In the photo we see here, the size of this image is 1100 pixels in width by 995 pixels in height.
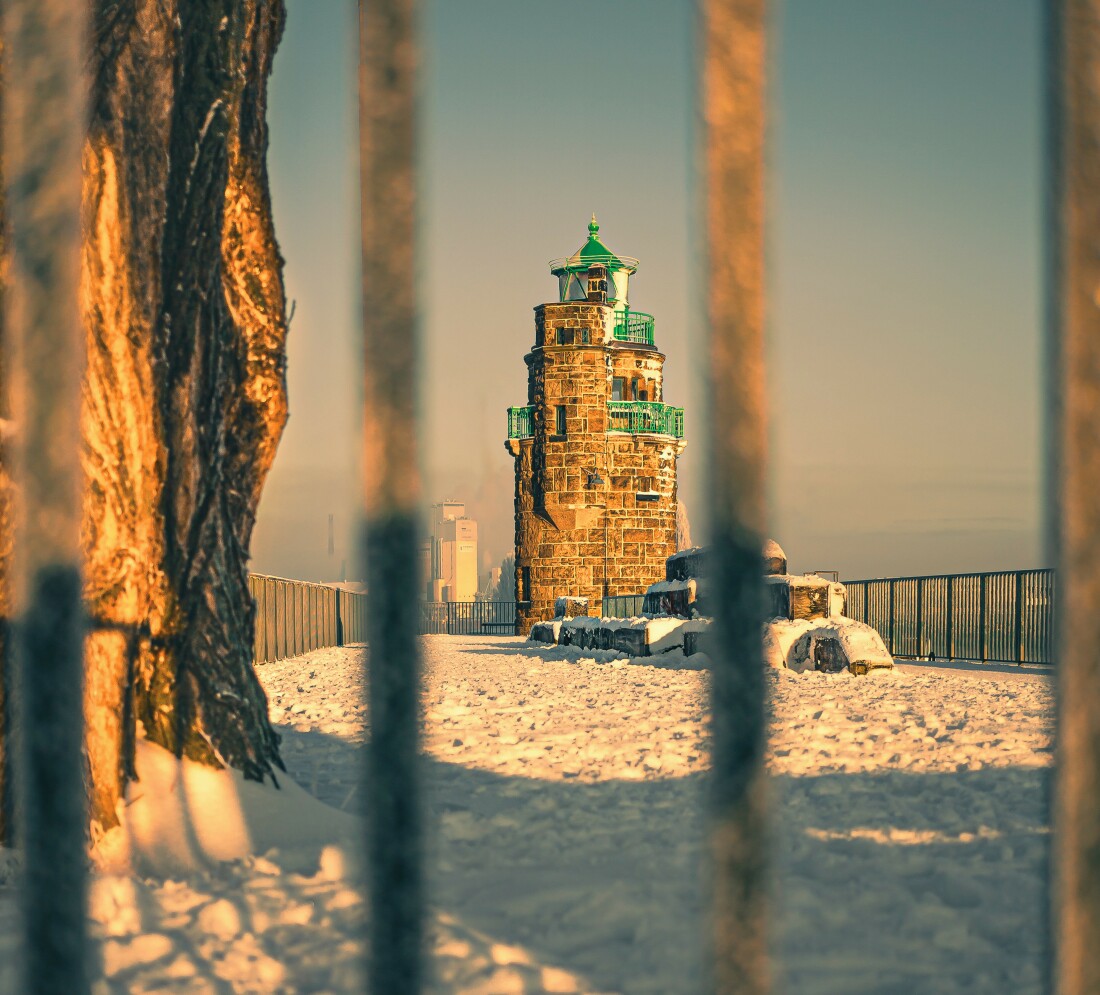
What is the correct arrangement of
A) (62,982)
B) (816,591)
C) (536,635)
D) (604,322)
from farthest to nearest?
(604,322) < (536,635) < (816,591) < (62,982)

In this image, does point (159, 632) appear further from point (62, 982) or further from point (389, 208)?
point (389, 208)

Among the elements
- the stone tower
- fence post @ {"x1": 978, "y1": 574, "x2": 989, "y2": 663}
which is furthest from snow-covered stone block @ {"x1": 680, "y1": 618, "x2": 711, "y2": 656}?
the stone tower

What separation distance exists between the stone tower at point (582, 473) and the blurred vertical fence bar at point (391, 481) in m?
30.2

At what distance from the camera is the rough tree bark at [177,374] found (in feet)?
13.0

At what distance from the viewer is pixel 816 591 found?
14.8 metres

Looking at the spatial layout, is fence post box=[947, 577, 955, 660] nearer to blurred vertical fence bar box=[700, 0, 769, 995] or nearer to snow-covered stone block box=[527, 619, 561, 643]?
snow-covered stone block box=[527, 619, 561, 643]

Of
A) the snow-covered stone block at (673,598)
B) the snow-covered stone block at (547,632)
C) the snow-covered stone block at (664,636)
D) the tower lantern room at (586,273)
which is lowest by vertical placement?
the snow-covered stone block at (547,632)

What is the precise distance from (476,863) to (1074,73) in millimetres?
3461

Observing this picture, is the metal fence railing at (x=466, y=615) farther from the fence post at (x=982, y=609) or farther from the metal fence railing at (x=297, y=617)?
the fence post at (x=982, y=609)

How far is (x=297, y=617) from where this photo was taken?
877 inches

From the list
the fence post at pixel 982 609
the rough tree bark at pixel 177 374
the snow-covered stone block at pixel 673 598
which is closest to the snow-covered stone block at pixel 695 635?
the snow-covered stone block at pixel 673 598

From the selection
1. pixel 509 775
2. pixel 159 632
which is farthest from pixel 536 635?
pixel 159 632

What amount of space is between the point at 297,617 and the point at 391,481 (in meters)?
21.2

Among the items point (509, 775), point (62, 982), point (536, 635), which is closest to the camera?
point (62, 982)
